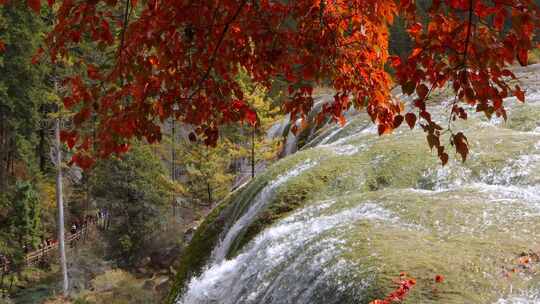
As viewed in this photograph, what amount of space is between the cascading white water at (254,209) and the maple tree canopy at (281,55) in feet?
16.7

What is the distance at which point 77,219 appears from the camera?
32.1m

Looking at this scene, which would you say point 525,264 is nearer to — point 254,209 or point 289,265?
point 289,265

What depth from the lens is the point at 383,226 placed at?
277 inches

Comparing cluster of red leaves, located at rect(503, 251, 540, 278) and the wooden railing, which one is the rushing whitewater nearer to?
cluster of red leaves, located at rect(503, 251, 540, 278)


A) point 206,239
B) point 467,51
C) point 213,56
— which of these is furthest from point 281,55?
point 206,239

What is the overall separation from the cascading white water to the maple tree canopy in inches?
201

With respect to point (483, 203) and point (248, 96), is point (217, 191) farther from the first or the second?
point (483, 203)

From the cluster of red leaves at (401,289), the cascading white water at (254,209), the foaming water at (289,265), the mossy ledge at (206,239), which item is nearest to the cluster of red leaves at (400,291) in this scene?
the cluster of red leaves at (401,289)

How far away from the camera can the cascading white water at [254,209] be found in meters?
10.2

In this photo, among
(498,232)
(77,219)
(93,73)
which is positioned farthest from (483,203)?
(77,219)

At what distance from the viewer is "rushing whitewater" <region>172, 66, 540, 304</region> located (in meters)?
5.48

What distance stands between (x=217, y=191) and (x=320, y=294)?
20.9 m

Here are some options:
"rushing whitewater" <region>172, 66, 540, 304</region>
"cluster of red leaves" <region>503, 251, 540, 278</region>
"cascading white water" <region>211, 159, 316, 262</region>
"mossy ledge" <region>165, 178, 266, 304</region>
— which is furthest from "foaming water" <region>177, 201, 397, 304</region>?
"cluster of red leaves" <region>503, 251, 540, 278</region>

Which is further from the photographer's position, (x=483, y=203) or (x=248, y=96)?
(x=248, y=96)
